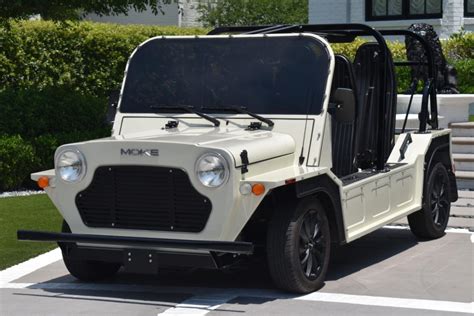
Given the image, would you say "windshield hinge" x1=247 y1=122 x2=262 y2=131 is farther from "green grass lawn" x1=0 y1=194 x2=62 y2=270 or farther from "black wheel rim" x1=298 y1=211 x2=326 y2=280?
"green grass lawn" x1=0 y1=194 x2=62 y2=270

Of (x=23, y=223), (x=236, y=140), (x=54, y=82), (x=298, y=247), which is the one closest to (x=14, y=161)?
(x=23, y=223)

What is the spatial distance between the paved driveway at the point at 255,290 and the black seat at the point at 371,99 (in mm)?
935

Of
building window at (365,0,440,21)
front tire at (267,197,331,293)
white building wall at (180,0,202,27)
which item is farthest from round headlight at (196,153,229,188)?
white building wall at (180,0,202,27)

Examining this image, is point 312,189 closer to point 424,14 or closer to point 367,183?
point 367,183

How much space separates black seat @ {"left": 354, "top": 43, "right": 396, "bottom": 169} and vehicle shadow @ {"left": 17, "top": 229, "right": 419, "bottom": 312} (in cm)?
85

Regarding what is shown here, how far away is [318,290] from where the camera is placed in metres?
8.73

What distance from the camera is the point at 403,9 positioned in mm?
26578

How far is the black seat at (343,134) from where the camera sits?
31.7 feet

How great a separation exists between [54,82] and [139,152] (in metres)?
10.1

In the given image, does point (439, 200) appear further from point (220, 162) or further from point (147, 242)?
point (147, 242)

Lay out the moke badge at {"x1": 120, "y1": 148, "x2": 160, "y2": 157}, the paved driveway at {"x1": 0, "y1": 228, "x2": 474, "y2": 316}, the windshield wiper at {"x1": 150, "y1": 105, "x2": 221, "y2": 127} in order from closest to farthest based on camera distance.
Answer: the paved driveway at {"x1": 0, "y1": 228, "x2": 474, "y2": 316}, the moke badge at {"x1": 120, "y1": 148, "x2": 160, "y2": 157}, the windshield wiper at {"x1": 150, "y1": 105, "x2": 221, "y2": 127}

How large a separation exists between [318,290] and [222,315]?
1.03m

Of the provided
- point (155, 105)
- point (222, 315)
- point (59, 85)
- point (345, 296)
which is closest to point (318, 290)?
point (345, 296)

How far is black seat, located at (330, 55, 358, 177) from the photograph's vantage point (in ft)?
31.7
